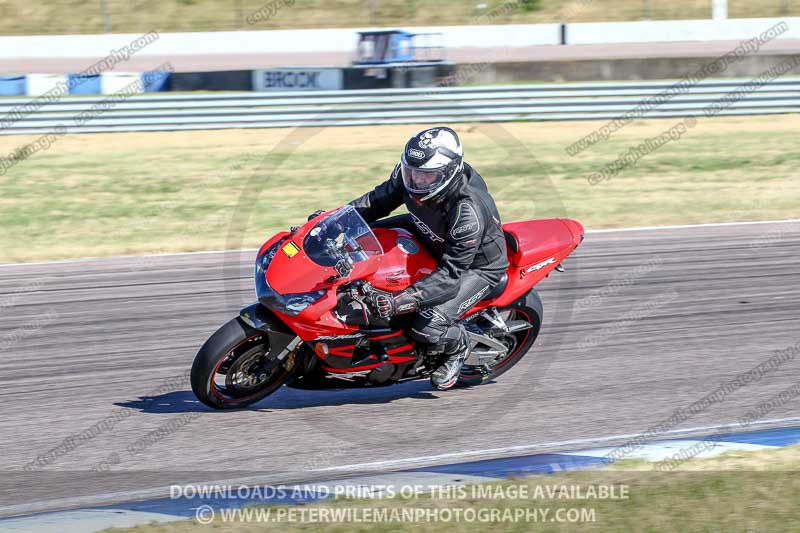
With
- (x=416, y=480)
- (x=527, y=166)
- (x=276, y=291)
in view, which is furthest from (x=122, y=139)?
(x=416, y=480)

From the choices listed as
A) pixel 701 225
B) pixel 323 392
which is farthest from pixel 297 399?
pixel 701 225

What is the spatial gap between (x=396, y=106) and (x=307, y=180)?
14.4 feet

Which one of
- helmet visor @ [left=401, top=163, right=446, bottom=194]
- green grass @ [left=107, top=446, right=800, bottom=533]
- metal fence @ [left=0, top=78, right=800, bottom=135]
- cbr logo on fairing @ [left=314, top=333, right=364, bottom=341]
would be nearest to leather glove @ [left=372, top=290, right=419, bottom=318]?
cbr logo on fairing @ [left=314, top=333, right=364, bottom=341]

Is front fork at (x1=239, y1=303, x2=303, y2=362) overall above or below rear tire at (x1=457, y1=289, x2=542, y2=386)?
above

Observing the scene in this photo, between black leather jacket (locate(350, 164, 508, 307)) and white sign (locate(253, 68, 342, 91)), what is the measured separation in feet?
49.9

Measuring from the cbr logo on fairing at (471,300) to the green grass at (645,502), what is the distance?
1586mm

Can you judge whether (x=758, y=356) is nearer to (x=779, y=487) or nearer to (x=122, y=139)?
(x=779, y=487)

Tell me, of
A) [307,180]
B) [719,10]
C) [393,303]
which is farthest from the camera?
[719,10]

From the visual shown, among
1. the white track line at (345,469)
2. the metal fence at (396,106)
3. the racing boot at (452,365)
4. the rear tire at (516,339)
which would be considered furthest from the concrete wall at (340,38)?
the white track line at (345,469)

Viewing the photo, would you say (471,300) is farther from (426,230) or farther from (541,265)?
(541,265)

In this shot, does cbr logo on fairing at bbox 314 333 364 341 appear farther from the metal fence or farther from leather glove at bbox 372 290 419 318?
the metal fence

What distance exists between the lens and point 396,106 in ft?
63.0

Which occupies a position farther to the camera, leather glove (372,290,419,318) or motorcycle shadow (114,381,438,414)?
motorcycle shadow (114,381,438,414)

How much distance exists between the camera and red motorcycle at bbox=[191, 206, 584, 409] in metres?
6.05
